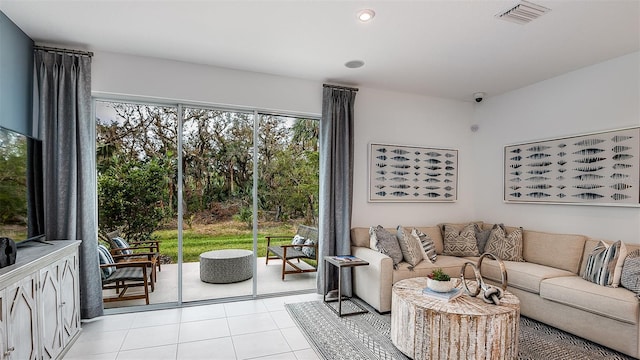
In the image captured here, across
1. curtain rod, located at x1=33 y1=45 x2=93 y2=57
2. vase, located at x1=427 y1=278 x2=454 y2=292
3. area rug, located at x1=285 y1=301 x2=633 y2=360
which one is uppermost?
curtain rod, located at x1=33 y1=45 x2=93 y2=57

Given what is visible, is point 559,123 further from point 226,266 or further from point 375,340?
point 226,266

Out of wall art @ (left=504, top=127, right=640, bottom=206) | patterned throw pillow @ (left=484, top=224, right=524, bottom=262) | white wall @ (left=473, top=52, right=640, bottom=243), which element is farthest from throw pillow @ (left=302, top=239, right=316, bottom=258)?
wall art @ (left=504, top=127, right=640, bottom=206)

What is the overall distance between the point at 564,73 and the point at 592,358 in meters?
3.07

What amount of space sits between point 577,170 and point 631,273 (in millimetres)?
1344

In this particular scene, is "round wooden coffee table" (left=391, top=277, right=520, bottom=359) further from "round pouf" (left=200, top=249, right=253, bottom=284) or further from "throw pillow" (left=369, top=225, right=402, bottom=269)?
"round pouf" (left=200, top=249, right=253, bottom=284)

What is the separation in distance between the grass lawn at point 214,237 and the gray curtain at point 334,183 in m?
0.56

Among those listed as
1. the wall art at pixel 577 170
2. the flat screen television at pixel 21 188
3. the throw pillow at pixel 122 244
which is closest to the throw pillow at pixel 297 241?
the throw pillow at pixel 122 244

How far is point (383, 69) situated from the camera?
3756mm

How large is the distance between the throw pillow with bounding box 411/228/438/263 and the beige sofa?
3.0 inches

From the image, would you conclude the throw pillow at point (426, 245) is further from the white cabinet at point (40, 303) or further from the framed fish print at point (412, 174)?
the white cabinet at point (40, 303)

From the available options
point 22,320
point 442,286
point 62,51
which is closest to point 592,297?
point 442,286

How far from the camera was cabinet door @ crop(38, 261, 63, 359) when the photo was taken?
2231 millimetres

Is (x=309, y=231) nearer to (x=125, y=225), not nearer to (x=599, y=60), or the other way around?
(x=125, y=225)

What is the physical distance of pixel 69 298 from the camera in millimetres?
2701
